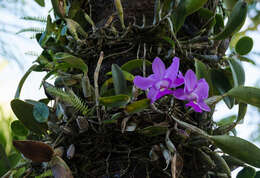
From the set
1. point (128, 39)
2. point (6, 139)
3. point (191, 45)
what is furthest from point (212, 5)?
point (6, 139)

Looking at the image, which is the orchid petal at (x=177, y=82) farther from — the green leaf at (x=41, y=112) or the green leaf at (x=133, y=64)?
the green leaf at (x=41, y=112)

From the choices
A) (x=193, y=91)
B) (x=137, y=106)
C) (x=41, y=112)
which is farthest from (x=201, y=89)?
(x=41, y=112)

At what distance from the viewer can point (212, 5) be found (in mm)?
822

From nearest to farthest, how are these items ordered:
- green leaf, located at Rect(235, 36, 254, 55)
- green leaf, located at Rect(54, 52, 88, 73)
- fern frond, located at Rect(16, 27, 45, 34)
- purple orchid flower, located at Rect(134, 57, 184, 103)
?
purple orchid flower, located at Rect(134, 57, 184, 103)
green leaf, located at Rect(54, 52, 88, 73)
green leaf, located at Rect(235, 36, 254, 55)
fern frond, located at Rect(16, 27, 45, 34)

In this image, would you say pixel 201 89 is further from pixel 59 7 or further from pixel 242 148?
pixel 59 7

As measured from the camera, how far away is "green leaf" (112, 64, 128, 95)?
0.61 metres

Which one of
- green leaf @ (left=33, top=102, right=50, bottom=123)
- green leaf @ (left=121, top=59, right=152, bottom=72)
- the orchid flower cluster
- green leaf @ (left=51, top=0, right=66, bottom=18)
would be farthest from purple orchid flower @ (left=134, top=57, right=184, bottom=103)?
green leaf @ (left=51, top=0, right=66, bottom=18)

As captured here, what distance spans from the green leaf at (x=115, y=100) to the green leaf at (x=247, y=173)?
0.33 meters

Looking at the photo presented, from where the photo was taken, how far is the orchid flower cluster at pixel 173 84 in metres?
0.53

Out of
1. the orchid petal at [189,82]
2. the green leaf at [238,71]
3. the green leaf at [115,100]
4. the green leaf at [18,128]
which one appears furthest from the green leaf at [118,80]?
the green leaf at [18,128]

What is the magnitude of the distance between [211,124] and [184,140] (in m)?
0.12

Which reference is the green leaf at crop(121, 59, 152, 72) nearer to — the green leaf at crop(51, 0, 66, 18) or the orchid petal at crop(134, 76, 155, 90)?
the orchid petal at crop(134, 76, 155, 90)

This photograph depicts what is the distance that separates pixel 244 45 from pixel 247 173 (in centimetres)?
31

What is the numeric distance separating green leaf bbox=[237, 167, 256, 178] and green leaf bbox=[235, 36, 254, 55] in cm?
29
